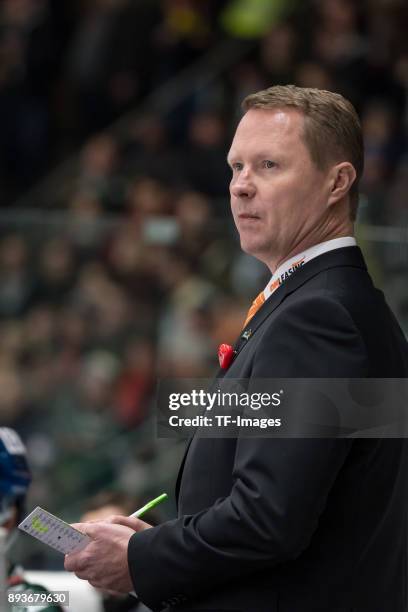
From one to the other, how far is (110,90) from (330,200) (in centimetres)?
724

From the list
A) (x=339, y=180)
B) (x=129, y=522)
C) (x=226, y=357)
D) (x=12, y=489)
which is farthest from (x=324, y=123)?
(x=12, y=489)

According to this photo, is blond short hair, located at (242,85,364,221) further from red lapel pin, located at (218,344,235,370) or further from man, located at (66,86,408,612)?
red lapel pin, located at (218,344,235,370)

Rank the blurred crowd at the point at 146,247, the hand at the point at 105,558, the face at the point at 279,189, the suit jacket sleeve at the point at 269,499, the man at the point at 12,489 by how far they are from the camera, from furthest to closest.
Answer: the blurred crowd at the point at 146,247
the man at the point at 12,489
the face at the point at 279,189
the hand at the point at 105,558
the suit jacket sleeve at the point at 269,499

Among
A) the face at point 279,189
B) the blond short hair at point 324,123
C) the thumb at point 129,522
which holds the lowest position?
the thumb at point 129,522

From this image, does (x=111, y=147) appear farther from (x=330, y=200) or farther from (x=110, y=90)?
(x=330, y=200)

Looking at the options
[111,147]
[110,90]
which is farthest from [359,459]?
[110,90]

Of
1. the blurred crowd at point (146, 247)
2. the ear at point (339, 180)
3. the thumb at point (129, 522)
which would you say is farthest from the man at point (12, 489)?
the blurred crowd at point (146, 247)

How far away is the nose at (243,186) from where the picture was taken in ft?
7.56

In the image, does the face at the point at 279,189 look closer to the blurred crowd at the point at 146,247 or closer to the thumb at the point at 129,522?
the thumb at the point at 129,522

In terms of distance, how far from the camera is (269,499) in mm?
2020

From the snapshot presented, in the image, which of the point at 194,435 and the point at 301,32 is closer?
the point at 194,435

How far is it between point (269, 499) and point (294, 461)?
0.24 feet

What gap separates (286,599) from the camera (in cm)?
212

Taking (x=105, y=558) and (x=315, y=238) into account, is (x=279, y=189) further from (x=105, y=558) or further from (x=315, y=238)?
(x=105, y=558)
